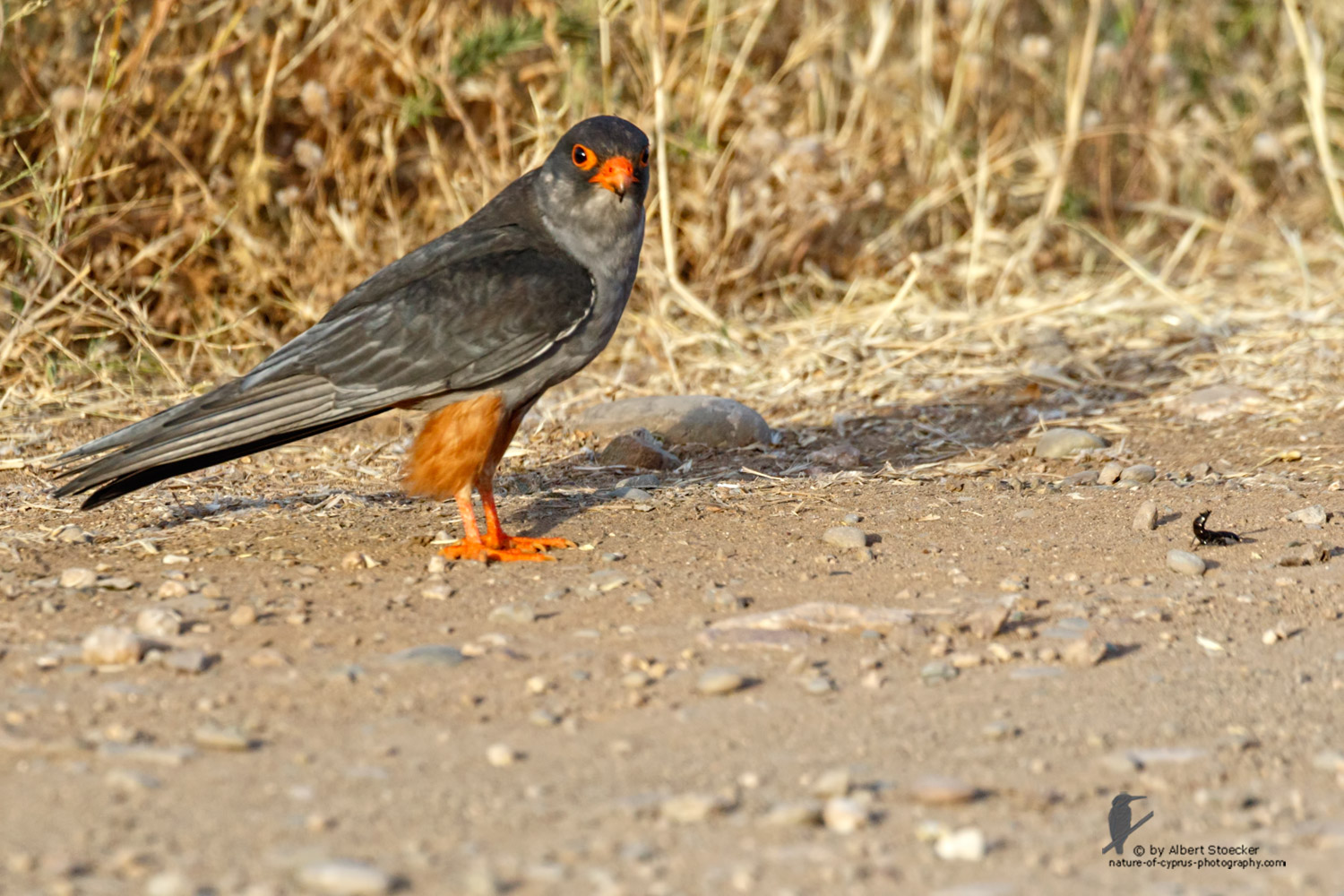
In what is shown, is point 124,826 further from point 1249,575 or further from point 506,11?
point 506,11

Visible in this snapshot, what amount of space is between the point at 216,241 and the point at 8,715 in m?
4.66

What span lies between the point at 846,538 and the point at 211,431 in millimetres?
1894

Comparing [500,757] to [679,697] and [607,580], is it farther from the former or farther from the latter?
[607,580]

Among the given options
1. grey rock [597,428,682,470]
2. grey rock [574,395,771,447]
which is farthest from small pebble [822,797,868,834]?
grey rock [574,395,771,447]

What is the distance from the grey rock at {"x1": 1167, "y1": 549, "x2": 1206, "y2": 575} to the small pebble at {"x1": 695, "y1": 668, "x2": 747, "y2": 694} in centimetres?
160

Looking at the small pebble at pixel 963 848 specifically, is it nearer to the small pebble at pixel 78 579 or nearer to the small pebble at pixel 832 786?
the small pebble at pixel 832 786

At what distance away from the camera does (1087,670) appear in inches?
133

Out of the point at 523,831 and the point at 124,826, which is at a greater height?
the point at 124,826

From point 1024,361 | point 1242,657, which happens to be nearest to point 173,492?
point 1242,657

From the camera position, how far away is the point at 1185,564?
13.6 ft

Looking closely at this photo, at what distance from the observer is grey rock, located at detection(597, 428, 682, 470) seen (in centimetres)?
561

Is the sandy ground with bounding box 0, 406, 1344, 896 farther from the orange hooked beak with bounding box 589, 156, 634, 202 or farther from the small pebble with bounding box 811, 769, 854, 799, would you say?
the orange hooked beak with bounding box 589, 156, 634, 202

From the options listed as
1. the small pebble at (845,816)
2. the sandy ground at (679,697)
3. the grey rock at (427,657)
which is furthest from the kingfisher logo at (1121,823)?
the grey rock at (427,657)

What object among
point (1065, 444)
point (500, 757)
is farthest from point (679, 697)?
point (1065, 444)
